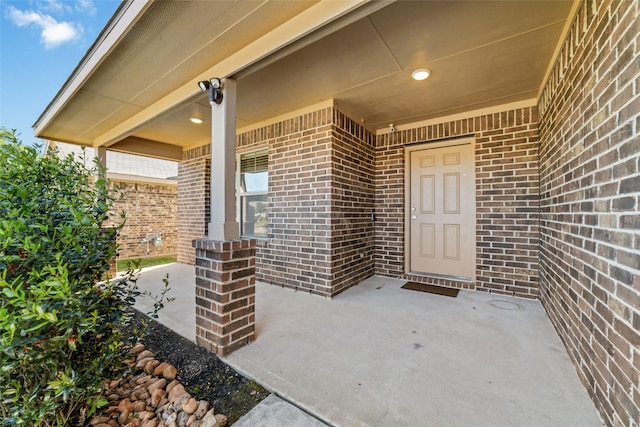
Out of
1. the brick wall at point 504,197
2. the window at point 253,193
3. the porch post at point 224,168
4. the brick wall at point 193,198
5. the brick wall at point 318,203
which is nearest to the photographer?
the porch post at point 224,168

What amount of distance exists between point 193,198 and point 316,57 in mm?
4152

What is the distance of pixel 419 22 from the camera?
190 cm

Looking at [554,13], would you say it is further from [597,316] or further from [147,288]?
[147,288]

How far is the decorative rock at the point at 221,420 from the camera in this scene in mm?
1322

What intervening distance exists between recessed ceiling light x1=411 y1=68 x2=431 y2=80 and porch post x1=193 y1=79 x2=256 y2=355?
1771 millimetres

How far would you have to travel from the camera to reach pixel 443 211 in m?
3.79

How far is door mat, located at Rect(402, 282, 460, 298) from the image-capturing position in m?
3.33

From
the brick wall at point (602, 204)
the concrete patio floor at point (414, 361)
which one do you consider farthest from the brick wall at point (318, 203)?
the brick wall at point (602, 204)

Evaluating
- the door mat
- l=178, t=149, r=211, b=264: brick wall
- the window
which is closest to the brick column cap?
the window

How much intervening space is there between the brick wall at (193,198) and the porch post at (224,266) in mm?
3184

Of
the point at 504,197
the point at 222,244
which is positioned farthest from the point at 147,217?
the point at 504,197

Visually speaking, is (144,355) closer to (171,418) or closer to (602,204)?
(171,418)

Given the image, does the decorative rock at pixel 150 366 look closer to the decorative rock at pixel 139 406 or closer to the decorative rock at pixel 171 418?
the decorative rock at pixel 139 406

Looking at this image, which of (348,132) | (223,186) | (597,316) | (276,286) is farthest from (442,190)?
(223,186)
